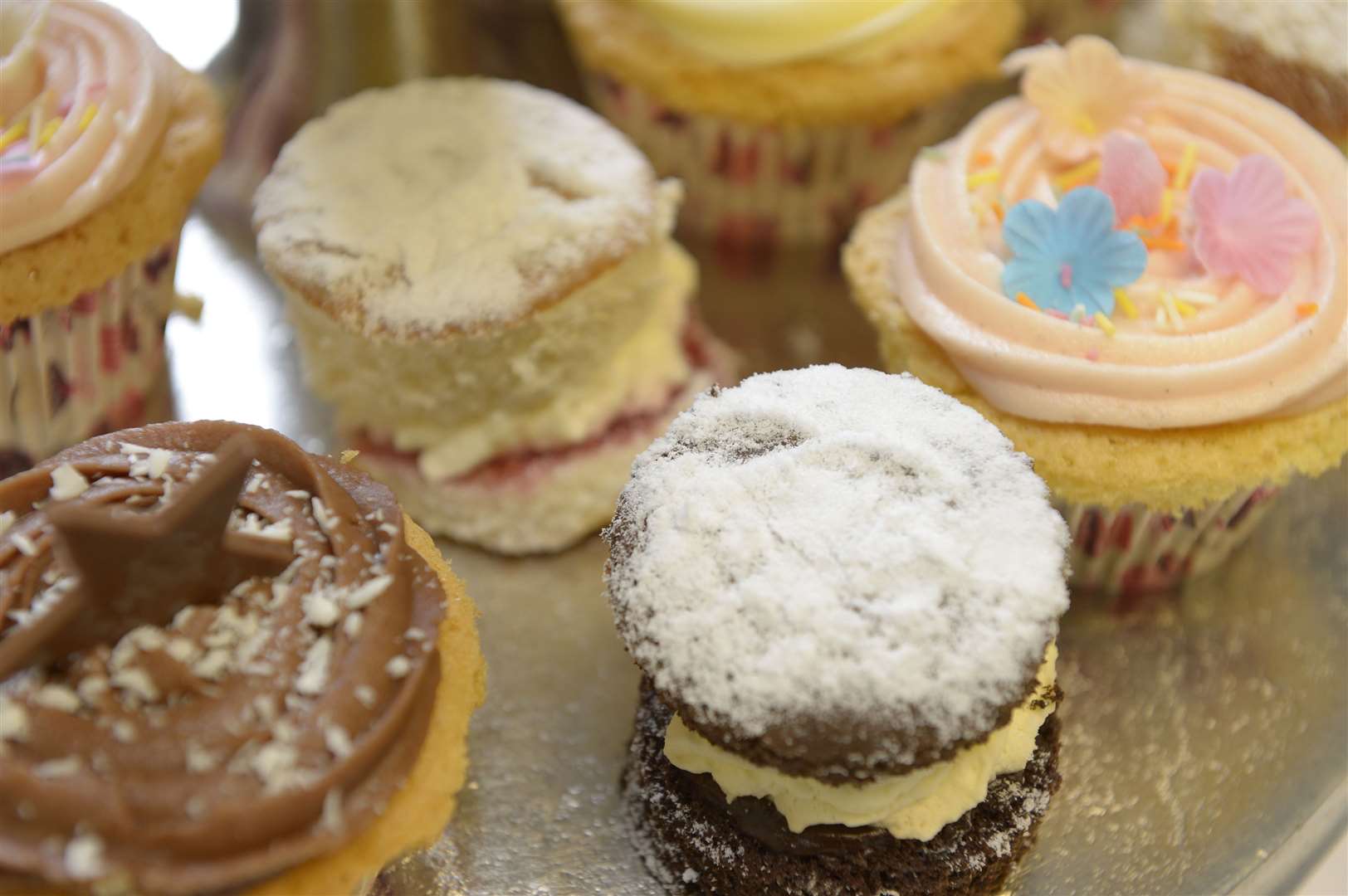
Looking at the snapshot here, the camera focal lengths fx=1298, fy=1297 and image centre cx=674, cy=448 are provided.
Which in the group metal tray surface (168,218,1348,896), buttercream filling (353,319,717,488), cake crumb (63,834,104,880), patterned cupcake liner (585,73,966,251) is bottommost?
metal tray surface (168,218,1348,896)

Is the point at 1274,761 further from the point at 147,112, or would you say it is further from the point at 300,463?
the point at 147,112

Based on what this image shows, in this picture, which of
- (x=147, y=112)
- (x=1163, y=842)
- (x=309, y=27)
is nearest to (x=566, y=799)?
(x=1163, y=842)

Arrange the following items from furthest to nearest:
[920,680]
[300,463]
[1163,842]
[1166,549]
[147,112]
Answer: [1166,549] < [147,112] < [1163,842] < [300,463] < [920,680]

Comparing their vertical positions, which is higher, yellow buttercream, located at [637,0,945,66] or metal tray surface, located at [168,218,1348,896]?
yellow buttercream, located at [637,0,945,66]

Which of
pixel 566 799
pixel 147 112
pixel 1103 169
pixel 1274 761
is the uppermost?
pixel 147 112

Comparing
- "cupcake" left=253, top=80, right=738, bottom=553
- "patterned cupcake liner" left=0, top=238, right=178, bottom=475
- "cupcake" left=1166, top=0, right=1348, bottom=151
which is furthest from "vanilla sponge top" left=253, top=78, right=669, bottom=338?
"cupcake" left=1166, top=0, right=1348, bottom=151

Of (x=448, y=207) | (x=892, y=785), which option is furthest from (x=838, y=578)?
(x=448, y=207)

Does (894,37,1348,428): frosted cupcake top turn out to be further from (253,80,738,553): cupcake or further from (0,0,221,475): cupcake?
(0,0,221,475): cupcake
